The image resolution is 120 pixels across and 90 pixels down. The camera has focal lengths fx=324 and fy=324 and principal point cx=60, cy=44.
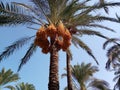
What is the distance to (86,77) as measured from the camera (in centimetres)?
3522

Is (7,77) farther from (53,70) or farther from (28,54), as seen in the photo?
(53,70)

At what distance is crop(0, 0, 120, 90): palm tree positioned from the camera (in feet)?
54.3

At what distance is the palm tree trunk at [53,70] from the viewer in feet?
53.4

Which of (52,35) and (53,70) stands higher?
(52,35)

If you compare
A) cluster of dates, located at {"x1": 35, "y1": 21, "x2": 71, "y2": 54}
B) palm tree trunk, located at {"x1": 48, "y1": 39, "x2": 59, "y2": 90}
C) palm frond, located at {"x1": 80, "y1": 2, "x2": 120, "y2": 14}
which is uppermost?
palm frond, located at {"x1": 80, "y1": 2, "x2": 120, "y2": 14}

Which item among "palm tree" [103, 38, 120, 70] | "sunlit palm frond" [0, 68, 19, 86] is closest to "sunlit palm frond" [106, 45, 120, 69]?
"palm tree" [103, 38, 120, 70]

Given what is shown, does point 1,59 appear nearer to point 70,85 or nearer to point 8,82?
point 70,85

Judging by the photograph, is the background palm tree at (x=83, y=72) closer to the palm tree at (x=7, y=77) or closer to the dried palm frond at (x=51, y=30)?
the palm tree at (x=7, y=77)

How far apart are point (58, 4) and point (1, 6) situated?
3149mm

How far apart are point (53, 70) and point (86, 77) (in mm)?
18648

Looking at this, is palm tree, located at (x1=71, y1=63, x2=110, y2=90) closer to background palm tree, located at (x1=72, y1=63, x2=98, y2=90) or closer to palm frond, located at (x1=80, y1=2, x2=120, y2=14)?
background palm tree, located at (x1=72, y1=63, x2=98, y2=90)

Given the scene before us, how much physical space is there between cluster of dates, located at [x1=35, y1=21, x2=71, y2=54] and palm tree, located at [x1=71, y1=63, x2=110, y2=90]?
17.0m

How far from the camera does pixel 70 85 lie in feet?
80.4

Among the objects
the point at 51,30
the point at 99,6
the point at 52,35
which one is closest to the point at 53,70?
the point at 52,35
